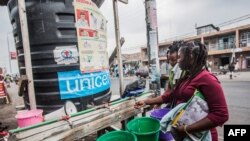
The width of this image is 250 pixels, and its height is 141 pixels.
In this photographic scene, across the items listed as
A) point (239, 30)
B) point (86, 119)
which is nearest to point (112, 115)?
point (86, 119)

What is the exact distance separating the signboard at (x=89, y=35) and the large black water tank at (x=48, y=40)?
0.09 m

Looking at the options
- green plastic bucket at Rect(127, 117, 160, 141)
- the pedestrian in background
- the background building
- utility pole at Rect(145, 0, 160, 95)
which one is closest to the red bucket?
green plastic bucket at Rect(127, 117, 160, 141)

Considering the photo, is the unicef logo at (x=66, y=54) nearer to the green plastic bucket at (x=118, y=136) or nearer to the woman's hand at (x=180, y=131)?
the green plastic bucket at (x=118, y=136)

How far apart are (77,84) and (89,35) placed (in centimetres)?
80

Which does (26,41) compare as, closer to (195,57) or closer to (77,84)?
(77,84)

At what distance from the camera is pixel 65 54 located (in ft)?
8.79

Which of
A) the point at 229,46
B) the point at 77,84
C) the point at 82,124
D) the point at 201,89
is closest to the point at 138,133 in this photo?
the point at 82,124

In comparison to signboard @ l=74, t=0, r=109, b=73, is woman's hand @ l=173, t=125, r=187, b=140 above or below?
below

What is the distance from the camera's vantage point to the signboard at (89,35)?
8.98 ft

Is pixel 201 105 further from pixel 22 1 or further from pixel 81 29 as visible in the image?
pixel 22 1

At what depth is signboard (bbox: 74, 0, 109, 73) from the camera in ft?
8.98

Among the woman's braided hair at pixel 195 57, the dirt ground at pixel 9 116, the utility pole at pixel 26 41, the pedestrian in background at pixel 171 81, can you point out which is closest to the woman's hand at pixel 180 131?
the woman's braided hair at pixel 195 57

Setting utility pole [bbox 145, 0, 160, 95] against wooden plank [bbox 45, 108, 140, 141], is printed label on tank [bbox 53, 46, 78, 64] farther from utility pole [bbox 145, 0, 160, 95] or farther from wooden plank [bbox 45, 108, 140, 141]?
utility pole [bbox 145, 0, 160, 95]

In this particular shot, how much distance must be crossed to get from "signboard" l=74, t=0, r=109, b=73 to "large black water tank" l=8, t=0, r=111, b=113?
0.30ft
